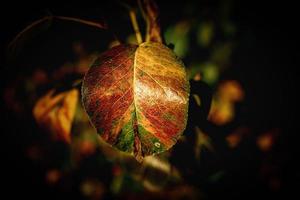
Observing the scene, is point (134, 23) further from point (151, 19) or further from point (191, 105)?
point (191, 105)

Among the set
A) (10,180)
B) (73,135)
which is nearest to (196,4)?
(73,135)

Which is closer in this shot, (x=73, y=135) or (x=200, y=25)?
(x=200, y=25)

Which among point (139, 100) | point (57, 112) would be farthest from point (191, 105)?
point (57, 112)

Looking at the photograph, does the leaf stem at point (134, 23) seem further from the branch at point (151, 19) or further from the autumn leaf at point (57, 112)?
the autumn leaf at point (57, 112)

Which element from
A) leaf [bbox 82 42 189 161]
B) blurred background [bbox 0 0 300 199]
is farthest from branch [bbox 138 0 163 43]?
leaf [bbox 82 42 189 161]

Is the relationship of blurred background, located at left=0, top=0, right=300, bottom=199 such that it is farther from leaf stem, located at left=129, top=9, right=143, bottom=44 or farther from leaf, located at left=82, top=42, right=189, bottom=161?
leaf, located at left=82, top=42, right=189, bottom=161

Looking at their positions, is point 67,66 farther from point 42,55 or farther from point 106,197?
point 106,197

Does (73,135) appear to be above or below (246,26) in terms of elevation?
below
